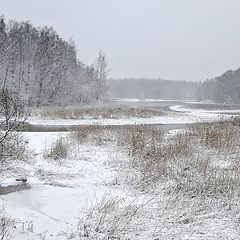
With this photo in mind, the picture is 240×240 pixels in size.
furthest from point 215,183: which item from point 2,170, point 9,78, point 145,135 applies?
point 9,78

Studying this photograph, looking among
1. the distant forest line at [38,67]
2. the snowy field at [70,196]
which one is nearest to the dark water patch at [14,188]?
the snowy field at [70,196]

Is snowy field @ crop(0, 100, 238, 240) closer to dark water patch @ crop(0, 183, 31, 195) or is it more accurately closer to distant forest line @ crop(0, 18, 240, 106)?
dark water patch @ crop(0, 183, 31, 195)

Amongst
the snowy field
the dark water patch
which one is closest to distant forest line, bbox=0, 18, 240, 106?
the snowy field

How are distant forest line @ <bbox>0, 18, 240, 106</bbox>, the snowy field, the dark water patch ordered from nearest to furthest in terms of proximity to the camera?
the snowy field < the dark water patch < distant forest line @ <bbox>0, 18, 240, 106</bbox>

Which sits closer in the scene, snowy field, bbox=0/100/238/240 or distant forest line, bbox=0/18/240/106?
snowy field, bbox=0/100/238/240

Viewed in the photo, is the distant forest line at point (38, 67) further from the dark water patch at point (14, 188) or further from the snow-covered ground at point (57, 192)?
the dark water patch at point (14, 188)

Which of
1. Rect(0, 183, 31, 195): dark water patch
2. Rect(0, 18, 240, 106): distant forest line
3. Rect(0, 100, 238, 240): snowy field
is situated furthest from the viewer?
Rect(0, 18, 240, 106): distant forest line

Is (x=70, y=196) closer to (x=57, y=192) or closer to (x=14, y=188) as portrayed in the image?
(x=57, y=192)

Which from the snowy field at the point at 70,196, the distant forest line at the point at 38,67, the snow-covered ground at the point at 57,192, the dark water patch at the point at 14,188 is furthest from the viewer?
the distant forest line at the point at 38,67

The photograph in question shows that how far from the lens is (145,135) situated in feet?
53.0

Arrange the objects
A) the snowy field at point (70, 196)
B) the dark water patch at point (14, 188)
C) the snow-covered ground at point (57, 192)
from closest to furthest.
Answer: the snowy field at point (70, 196), the snow-covered ground at point (57, 192), the dark water patch at point (14, 188)

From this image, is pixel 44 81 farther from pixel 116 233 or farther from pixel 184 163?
pixel 116 233

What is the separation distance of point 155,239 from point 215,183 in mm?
2684

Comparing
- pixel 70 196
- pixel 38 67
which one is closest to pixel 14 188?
pixel 70 196
